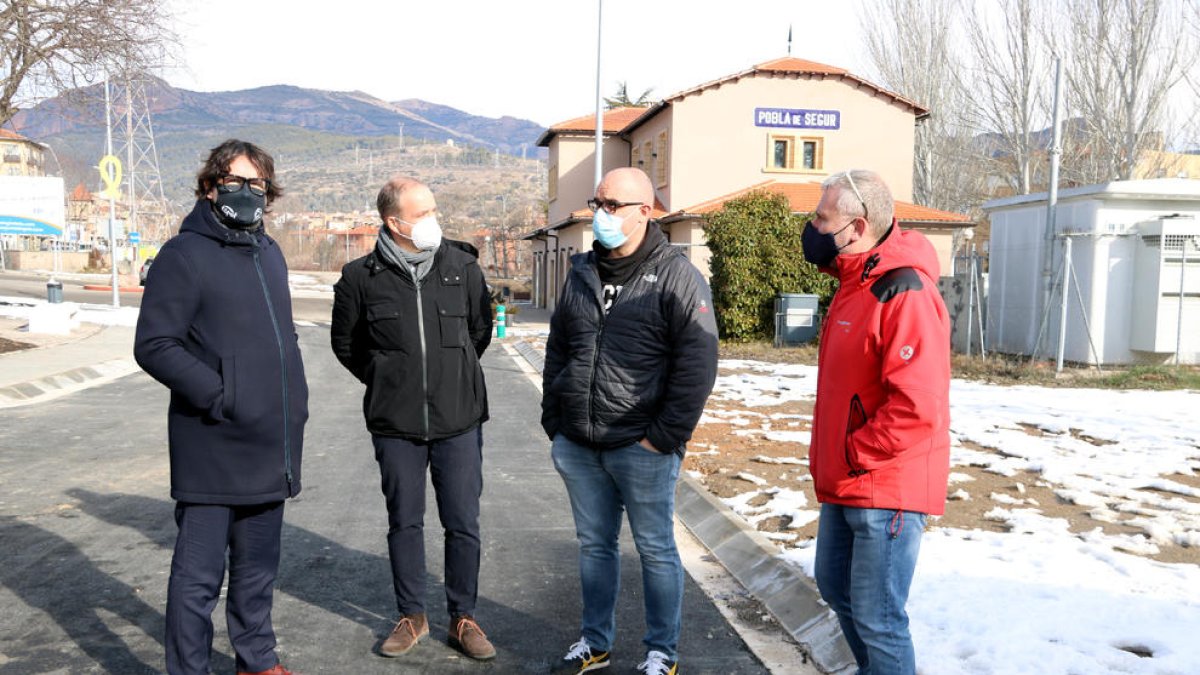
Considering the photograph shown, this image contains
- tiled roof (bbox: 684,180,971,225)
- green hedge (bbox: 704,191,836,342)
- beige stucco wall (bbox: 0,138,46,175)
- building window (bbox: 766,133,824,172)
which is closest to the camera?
green hedge (bbox: 704,191,836,342)

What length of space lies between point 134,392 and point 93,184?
156m

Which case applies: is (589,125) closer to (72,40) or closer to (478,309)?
(72,40)

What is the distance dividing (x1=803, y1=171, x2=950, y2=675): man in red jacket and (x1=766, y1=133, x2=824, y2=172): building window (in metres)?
27.0

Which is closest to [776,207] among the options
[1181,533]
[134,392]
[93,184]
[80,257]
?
[134,392]

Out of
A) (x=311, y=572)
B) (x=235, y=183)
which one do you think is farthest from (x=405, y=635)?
(x=235, y=183)

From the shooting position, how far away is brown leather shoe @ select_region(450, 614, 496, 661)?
424cm

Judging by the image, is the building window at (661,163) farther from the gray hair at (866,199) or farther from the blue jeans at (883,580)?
the blue jeans at (883,580)

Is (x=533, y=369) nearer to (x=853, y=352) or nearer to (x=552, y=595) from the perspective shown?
(x=552, y=595)

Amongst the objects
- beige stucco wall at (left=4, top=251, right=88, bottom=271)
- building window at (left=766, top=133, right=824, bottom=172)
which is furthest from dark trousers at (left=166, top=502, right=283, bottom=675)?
beige stucco wall at (left=4, top=251, right=88, bottom=271)

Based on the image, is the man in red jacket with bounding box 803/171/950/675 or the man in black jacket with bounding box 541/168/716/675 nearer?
the man in red jacket with bounding box 803/171/950/675

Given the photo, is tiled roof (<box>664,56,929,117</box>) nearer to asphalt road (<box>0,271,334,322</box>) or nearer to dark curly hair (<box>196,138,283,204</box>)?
asphalt road (<box>0,271,334,322</box>)

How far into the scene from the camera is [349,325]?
4438mm

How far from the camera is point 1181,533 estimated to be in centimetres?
596

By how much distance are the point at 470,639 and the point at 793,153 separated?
1063 inches
